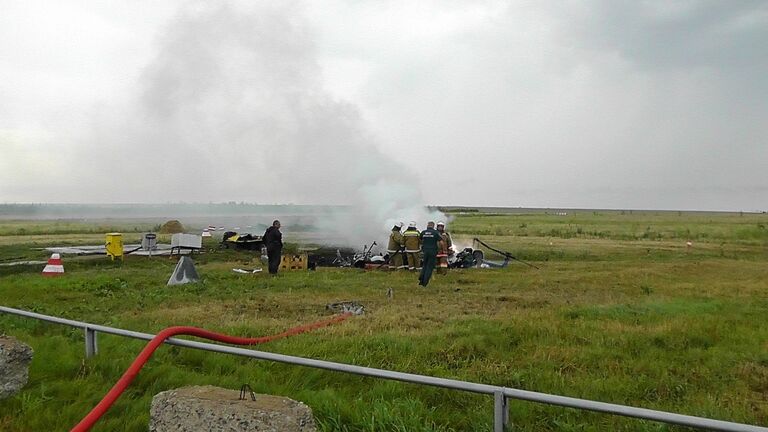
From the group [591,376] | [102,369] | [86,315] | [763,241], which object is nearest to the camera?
[102,369]

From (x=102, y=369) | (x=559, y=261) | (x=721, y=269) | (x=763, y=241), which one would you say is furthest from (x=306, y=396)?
(x=763, y=241)

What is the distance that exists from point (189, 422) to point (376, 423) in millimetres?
1491

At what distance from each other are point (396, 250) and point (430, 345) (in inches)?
454

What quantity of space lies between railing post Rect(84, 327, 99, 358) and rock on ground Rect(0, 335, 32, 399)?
81cm

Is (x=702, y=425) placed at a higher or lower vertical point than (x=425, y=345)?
higher

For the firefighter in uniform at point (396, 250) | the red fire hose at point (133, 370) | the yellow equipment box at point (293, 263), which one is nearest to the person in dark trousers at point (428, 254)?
the firefighter in uniform at point (396, 250)

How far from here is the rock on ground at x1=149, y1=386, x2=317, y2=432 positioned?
335cm

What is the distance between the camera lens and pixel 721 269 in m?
19.0

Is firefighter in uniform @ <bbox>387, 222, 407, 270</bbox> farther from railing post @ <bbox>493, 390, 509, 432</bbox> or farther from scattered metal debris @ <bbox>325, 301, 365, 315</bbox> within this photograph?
railing post @ <bbox>493, 390, 509, 432</bbox>

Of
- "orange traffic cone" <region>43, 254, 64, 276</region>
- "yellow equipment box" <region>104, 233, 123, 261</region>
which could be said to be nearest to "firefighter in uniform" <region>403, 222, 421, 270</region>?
"orange traffic cone" <region>43, 254, 64, 276</region>

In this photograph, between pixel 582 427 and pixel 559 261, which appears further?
pixel 559 261

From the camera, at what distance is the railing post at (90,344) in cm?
566

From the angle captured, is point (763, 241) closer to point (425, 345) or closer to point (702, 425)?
point (425, 345)

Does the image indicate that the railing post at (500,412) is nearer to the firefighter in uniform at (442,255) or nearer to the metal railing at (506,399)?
the metal railing at (506,399)
